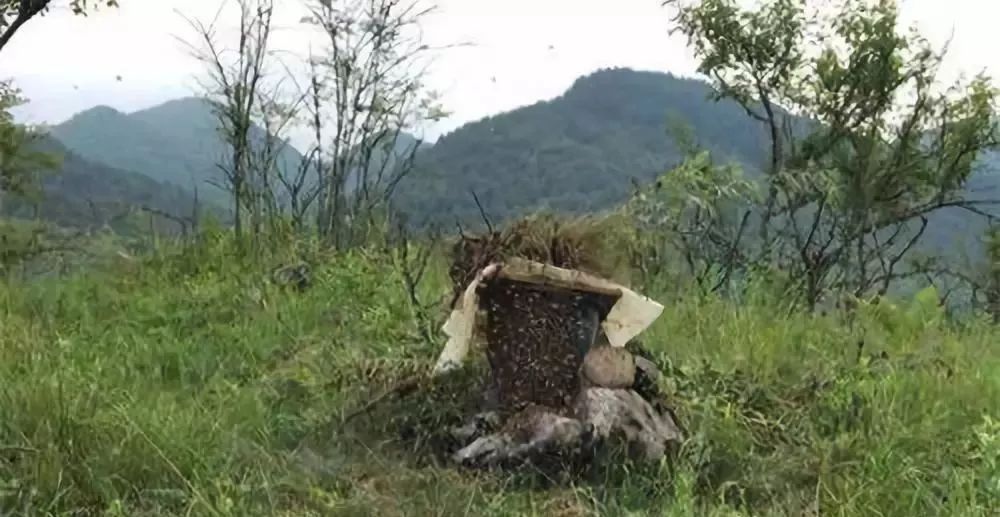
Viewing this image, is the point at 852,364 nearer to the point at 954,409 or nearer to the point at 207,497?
the point at 954,409

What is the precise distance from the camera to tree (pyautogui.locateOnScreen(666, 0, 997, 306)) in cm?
786

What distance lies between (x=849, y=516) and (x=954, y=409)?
1050 mm

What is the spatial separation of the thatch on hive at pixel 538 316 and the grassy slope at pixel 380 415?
0.32m

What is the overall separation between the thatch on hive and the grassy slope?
12.4 inches

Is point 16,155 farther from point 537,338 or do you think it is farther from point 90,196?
point 537,338

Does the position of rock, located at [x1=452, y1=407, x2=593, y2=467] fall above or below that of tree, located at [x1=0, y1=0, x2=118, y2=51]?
below

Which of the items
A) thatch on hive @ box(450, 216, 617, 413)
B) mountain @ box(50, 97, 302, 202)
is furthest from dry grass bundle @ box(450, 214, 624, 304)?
mountain @ box(50, 97, 302, 202)

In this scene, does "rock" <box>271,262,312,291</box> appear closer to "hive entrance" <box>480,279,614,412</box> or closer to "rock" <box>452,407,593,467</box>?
"hive entrance" <box>480,279,614,412</box>

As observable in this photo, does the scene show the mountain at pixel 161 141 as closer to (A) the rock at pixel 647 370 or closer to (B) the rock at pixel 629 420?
(A) the rock at pixel 647 370

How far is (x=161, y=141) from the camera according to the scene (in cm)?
1497

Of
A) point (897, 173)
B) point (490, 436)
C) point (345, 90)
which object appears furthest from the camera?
point (897, 173)

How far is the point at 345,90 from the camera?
7.19 metres

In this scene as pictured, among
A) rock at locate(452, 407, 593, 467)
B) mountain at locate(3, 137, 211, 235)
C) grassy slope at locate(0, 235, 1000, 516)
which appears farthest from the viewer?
mountain at locate(3, 137, 211, 235)

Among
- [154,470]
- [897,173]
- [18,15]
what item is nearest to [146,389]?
[154,470]
